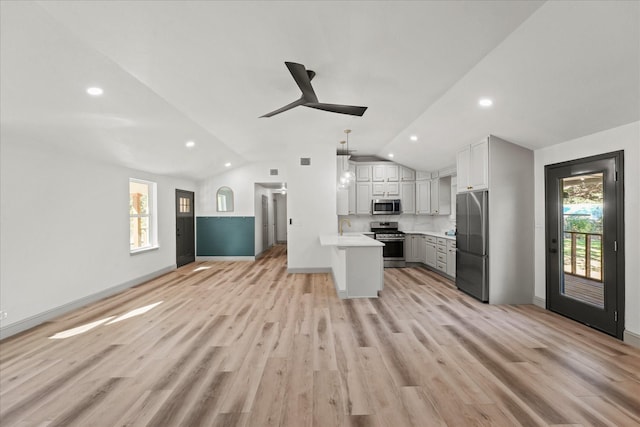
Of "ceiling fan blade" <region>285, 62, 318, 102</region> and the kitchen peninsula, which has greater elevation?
"ceiling fan blade" <region>285, 62, 318, 102</region>

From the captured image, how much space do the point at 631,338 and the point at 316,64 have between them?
4.29 meters

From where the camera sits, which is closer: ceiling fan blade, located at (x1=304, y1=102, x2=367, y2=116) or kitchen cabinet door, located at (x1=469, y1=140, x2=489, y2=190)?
ceiling fan blade, located at (x1=304, y1=102, x2=367, y2=116)

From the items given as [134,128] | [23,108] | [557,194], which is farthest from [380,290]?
[23,108]

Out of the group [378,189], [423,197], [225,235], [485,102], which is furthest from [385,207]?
[225,235]

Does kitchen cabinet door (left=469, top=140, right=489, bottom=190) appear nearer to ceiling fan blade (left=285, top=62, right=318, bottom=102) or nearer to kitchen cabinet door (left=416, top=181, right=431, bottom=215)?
kitchen cabinet door (left=416, top=181, right=431, bottom=215)

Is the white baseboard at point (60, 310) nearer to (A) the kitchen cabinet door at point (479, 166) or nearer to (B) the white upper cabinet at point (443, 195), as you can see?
(A) the kitchen cabinet door at point (479, 166)

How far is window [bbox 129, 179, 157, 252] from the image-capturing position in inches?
234

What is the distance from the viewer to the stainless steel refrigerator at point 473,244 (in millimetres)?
4418

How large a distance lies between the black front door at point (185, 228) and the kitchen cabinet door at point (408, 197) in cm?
569

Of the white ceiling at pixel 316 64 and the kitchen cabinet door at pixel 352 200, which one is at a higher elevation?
the white ceiling at pixel 316 64

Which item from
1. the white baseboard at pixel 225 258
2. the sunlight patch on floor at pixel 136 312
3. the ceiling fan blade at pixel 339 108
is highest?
the ceiling fan blade at pixel 339 108

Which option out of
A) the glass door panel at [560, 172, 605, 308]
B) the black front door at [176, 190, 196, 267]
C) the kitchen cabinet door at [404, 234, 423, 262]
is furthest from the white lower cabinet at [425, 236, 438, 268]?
the black front door at [176, 190, 196, 267]

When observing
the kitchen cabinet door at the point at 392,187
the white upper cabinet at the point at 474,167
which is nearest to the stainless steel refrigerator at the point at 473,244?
the white upper cabinet at the point at 474,167

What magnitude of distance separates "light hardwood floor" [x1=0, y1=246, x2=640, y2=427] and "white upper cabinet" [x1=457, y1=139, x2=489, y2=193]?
6.19ft
